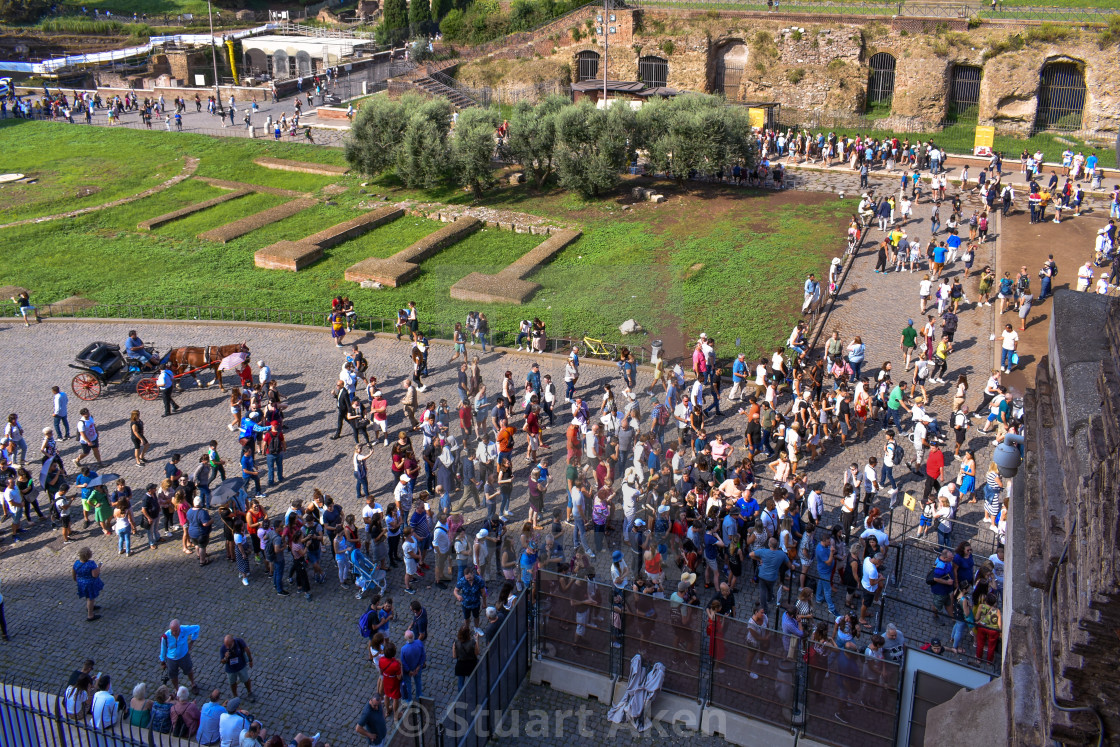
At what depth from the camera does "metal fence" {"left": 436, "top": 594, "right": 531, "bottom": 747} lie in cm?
959

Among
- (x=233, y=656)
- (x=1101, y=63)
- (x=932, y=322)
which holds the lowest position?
(x=233, y=656)

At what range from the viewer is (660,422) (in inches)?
644

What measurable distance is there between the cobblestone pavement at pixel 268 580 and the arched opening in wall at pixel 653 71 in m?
27.7

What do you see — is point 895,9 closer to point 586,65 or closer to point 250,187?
point 586,65

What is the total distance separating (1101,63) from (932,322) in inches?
967

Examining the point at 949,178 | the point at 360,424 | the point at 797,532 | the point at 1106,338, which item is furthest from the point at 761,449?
the point at 949,178

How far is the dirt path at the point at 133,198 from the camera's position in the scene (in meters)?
30.8

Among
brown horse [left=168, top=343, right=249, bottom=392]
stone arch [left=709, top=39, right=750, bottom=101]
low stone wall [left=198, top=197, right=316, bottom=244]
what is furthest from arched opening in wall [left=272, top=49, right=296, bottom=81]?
brown horse [left=168, top=343, right=249, bottom=392]

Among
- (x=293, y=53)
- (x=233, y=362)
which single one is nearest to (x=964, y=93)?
(x=233, y=362)

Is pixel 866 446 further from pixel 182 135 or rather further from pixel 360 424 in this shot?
pixel 182 135

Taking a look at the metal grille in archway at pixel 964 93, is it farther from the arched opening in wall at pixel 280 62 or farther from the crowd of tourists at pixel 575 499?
the arched opening in wall at pixel 280 62

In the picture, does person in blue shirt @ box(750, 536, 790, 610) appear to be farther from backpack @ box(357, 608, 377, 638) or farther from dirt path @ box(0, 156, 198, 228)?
dirt path @ box(0, 156, 198, 228)

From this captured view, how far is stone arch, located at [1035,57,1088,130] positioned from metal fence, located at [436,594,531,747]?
118ft

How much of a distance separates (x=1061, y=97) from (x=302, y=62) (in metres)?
39.2
